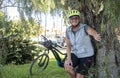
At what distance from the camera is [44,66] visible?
460 inches

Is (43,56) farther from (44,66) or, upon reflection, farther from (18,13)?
(18,13)

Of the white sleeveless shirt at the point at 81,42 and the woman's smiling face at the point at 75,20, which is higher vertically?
the woman's smiling face at the point at 75,20

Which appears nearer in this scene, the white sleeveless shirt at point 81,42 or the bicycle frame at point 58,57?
the white sleeveless shirt at point 81,42

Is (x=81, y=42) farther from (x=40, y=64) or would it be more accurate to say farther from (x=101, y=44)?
(x=40, y=64)

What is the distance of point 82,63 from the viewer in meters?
6.97

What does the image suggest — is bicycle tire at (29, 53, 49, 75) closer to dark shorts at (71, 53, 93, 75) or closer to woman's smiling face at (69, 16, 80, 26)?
dark shorts at (71, 53, 93, 75)

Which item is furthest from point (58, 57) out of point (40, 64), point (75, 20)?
point (75, 20)

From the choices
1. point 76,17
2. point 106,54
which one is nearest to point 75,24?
point 76,17

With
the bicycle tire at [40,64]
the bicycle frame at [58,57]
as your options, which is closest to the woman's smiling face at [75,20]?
the bicycle frame at [58,57]

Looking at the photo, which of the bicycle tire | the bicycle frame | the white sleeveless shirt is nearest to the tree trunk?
the white sleeveless shirt

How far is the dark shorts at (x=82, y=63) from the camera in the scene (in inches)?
274

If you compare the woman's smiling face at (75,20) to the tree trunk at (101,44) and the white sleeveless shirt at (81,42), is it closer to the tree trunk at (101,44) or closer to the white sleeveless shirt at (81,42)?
the white sleeveless shirt at (81,42)

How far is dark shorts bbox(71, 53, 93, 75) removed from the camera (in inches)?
274

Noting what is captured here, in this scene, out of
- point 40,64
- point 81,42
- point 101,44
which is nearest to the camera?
point 81,42
